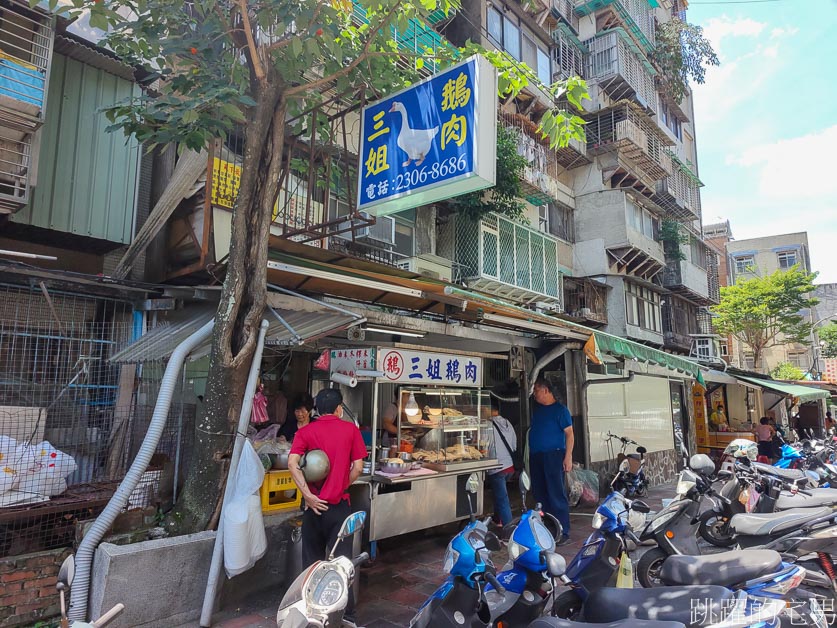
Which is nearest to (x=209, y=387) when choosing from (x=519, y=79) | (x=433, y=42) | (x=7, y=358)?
(x=7, y=358)

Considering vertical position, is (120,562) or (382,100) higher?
(382,100)

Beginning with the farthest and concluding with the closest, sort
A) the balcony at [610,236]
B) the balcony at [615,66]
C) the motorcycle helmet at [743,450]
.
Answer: the balcony at [615,66] < the balcony at [610,236] < the motorcycle helmet at [743,450]

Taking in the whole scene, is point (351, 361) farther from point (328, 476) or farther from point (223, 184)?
point (223, 184)

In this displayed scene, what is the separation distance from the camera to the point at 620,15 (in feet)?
70.3

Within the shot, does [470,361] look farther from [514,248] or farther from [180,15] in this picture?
[514,248]

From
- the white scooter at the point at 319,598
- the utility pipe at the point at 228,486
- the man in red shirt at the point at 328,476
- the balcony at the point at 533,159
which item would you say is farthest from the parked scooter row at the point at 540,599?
the balcony at the point at 533,159

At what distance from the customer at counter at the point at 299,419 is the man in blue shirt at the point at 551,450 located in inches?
120

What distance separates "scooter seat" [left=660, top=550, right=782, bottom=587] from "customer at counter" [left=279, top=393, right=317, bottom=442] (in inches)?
181

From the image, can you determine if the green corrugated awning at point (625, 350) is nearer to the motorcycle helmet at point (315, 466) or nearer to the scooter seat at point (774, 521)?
the scooter seat at point (774, 521)

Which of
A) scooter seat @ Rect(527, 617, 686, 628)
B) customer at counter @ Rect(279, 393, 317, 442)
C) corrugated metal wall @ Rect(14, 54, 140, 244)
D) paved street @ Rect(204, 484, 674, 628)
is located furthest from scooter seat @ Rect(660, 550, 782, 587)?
corrugated metal wall @ Rect(14, 54, 140, 244)

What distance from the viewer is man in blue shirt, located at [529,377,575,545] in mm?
7094

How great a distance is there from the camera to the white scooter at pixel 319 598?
2.76 meters

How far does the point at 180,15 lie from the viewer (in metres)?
5.46

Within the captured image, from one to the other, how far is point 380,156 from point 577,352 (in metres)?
6.10
